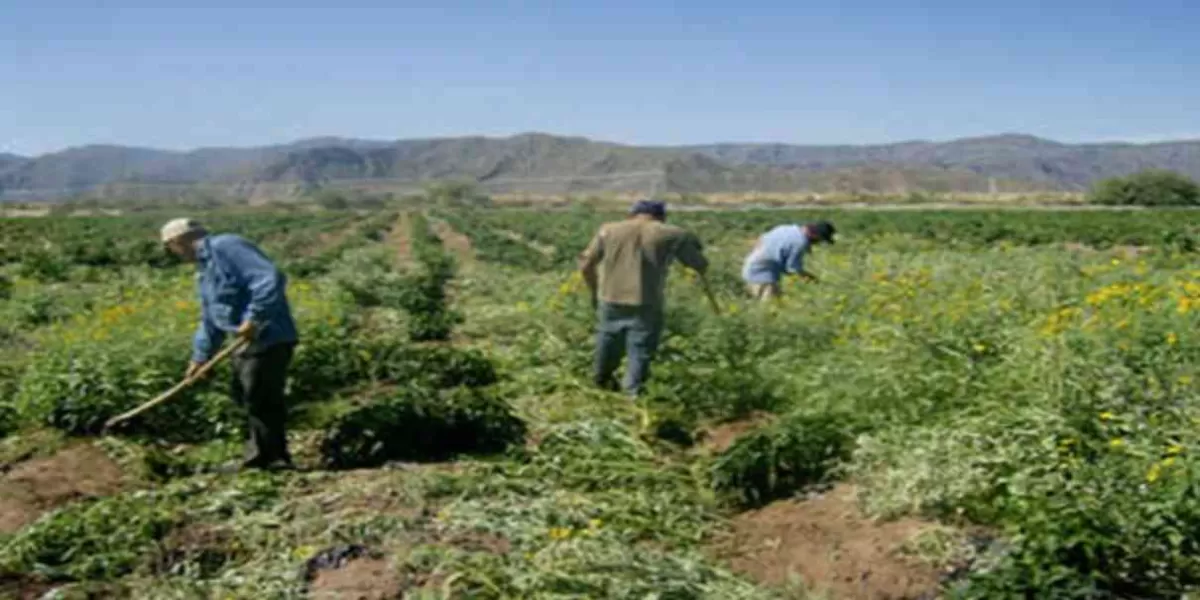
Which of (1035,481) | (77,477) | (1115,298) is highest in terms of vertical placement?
(1115,298)

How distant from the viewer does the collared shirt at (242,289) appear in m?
6.99

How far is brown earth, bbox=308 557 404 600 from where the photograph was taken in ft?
16.4

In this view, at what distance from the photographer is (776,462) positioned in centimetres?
670

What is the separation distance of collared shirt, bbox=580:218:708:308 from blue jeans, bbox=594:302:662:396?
85 millimetres

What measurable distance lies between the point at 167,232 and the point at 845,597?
14.4 ft

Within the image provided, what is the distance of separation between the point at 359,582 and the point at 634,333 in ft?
14.1

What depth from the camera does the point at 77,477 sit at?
7312 mm

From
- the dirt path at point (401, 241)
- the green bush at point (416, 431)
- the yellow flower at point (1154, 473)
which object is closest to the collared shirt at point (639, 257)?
the green bush at point (416, 431)

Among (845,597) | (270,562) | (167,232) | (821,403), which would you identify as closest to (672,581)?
(845,597)

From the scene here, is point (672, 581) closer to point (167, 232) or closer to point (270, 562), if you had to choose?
point (270, 562)

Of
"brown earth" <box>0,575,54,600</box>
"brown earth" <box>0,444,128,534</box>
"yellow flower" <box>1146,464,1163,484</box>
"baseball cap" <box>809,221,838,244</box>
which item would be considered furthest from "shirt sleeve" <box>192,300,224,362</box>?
"baseball cap" <box>809,221,838,244</box>

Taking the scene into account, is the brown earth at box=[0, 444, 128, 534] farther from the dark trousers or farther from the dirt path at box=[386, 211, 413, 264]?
the dirt path at box=[386, 211, 413, 264]

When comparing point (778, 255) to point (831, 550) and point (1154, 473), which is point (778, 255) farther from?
point (1154, 473)

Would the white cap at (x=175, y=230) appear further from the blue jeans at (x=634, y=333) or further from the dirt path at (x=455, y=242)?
the dirt path at (x=455, y=242)
